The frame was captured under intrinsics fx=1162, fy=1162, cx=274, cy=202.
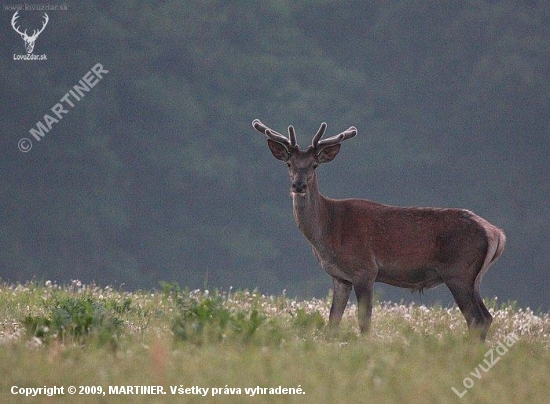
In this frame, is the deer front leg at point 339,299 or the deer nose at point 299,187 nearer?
A: the deer nose at point 299,187

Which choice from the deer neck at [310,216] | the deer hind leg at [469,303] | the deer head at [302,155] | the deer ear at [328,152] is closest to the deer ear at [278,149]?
the deer head at [302,155]

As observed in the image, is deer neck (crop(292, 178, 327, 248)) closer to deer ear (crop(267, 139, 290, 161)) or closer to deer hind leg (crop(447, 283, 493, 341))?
deer ear (crop(267, 139, 290, 161))

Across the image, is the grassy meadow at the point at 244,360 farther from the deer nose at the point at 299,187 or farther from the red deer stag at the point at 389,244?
the deer nose at the point at 299,187

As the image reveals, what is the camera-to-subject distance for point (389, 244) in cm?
1298

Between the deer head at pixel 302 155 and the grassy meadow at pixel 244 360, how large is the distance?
1550mm

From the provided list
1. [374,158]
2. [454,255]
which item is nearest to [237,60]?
[374,158]

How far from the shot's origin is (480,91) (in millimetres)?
60438

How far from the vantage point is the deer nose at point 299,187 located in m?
12.7

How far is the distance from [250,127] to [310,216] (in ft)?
150

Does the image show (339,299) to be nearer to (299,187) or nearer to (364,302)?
(364,302)

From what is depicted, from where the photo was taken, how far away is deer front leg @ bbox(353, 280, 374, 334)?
40.2ft

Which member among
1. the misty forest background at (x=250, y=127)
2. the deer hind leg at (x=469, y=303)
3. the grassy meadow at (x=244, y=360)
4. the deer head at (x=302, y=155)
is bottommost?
the grassy meadow at (x=244, y=360)

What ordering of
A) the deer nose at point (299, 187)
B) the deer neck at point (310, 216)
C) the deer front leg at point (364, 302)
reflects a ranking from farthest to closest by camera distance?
1. the deer neck at point (310, 216)
2. the deer nose at point (299, 187)
3. the deer front leg at point (364, 302)

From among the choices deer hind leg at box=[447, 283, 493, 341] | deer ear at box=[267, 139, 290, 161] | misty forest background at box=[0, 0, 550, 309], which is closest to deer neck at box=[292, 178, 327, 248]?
deer ear at box=[267, 139, 290, 161]
